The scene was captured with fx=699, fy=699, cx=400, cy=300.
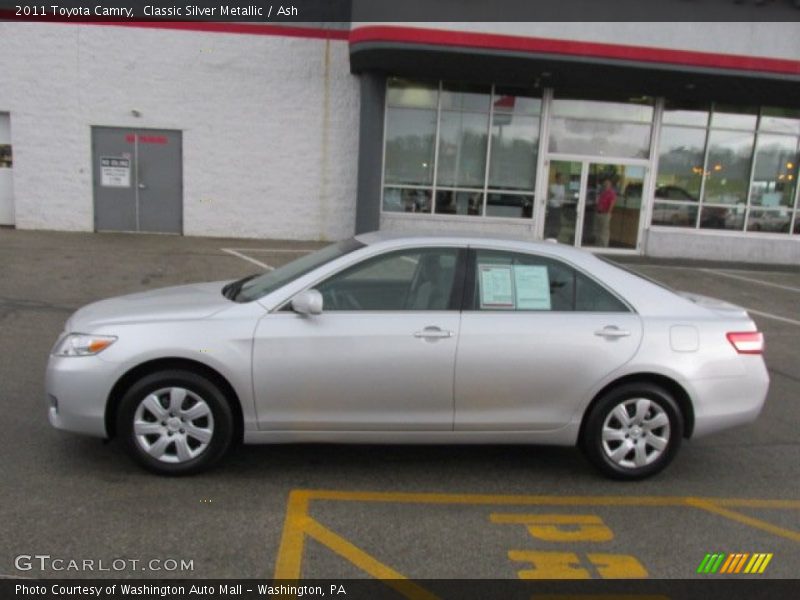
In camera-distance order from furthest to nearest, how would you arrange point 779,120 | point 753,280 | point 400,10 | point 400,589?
point 779,120 → point 753,280 → point 400,10 → point 400,589

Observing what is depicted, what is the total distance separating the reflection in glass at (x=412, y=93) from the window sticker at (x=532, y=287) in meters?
11.2

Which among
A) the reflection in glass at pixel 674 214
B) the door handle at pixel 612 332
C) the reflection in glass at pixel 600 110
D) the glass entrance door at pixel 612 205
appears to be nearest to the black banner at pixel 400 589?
the door handle at pixel 612 332

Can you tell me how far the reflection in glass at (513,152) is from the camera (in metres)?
15.2

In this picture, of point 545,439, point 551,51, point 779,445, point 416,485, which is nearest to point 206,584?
point 416,485

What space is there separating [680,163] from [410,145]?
6065 mm

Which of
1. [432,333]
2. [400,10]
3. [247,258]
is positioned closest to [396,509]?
[432,333]

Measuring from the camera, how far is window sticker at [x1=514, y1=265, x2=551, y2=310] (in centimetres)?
440

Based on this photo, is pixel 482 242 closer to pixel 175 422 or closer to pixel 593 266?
pixel 593 266

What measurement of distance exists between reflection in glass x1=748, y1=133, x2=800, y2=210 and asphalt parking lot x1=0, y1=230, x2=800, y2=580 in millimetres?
11758

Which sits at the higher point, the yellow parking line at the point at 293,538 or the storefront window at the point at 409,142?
the storefront window at the point at 409,142

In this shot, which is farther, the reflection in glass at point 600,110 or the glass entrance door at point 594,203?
the glass entrance door at point 594,203

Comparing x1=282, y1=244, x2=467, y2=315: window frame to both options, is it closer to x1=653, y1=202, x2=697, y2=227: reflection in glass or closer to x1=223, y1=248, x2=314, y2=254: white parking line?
x1=223, y1=248, x2=314, y2=254: white parking line

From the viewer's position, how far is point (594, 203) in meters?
15.6

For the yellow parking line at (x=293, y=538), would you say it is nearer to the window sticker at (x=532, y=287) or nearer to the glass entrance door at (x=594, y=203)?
the window sticker at (x=532, y=287)
